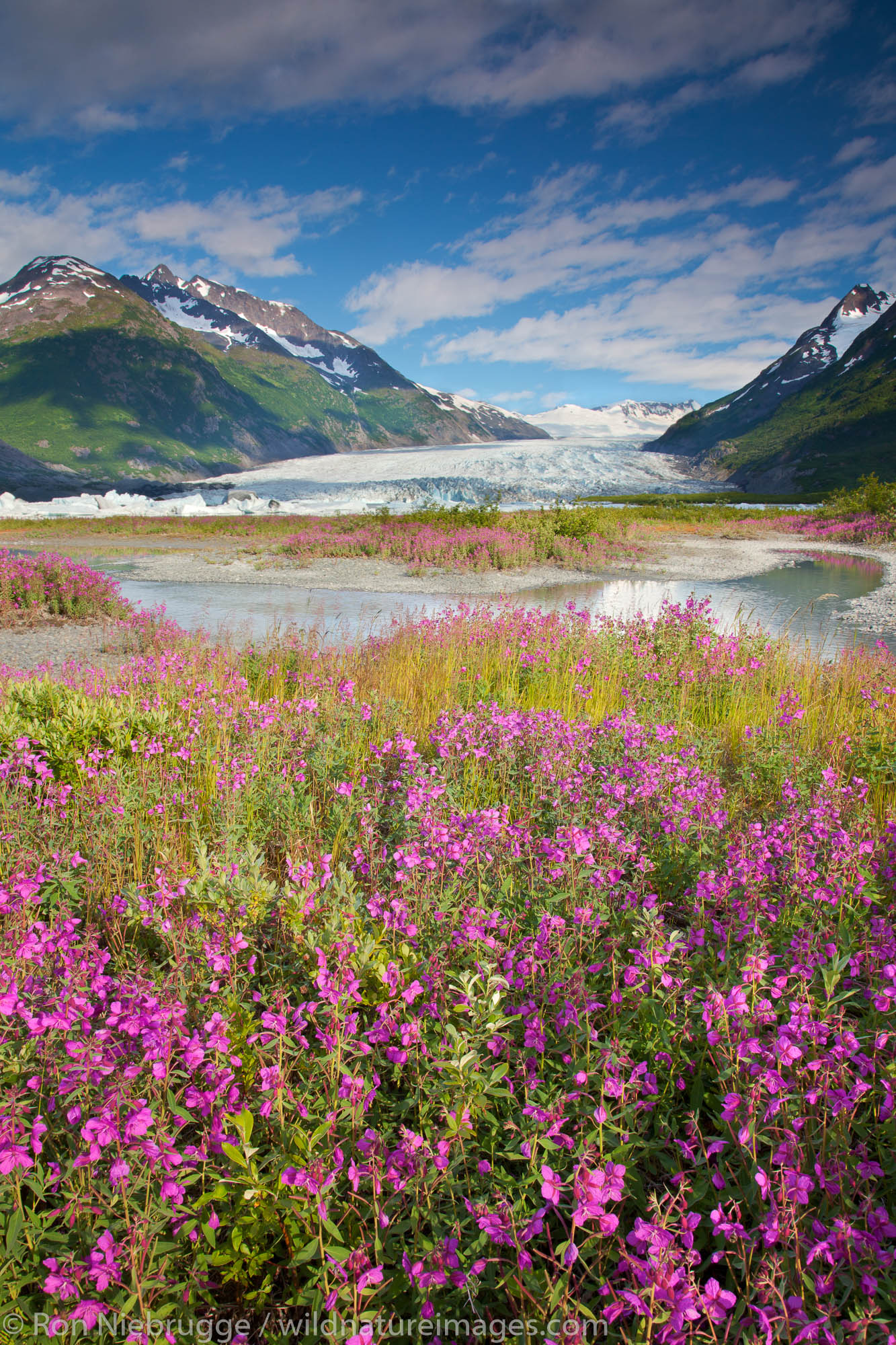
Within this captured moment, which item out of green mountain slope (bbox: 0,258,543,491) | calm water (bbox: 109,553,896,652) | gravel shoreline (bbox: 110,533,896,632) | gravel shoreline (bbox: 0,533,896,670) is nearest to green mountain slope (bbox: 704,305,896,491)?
gravel shoreline (bbox: 0,533,896,670)

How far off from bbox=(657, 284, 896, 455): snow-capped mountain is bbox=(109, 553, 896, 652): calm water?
12551cm

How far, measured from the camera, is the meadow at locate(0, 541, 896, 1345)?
4.38 feet

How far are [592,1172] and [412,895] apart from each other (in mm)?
1367

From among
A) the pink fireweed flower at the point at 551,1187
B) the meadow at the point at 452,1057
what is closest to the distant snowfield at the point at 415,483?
the meadow at the point at 452,1057

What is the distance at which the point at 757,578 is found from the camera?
18469 mm

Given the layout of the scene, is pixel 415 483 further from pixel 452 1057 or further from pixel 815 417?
pixel 815 417

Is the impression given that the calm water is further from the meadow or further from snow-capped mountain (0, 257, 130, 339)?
snow-capped mountain (0, 257, 130, 339)

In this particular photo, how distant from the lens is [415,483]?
58.2m

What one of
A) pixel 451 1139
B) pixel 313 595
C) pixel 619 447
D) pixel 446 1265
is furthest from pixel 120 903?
pixel 619 447

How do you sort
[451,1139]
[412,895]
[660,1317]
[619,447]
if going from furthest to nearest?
[619,447] < [412,895] < [451,1139] < [660,1317]

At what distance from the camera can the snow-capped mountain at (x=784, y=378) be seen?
138 metres

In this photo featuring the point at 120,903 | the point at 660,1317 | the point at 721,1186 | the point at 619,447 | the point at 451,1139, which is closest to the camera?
the point at 660,1317

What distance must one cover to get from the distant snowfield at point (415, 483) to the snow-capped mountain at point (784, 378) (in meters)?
59.8

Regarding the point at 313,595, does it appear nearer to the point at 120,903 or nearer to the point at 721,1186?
the point at 120,903
